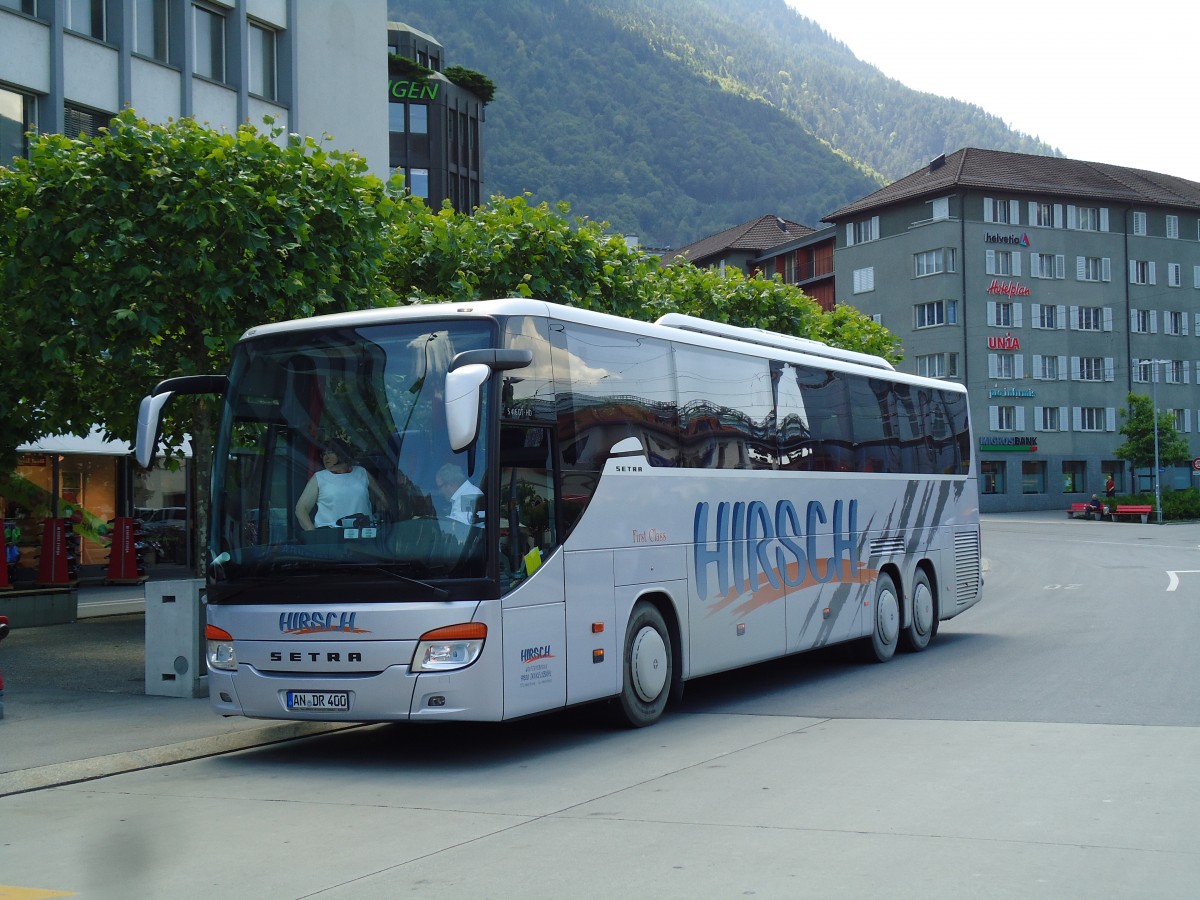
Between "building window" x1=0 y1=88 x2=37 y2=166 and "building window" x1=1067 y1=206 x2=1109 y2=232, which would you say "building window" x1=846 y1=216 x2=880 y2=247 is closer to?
"building window" x1=1067 y1=206 x2=1109 y2=232

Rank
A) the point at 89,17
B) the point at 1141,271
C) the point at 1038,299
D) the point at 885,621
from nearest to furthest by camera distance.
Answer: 1. the point at 885,621
2. the point at 89,17
3. the point at 1038,299
4. the point at 1141,271

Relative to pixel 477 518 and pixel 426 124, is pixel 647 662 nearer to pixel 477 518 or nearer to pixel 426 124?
pixel 477 518

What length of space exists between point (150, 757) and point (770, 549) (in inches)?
238

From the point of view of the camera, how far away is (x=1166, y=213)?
91938 mm

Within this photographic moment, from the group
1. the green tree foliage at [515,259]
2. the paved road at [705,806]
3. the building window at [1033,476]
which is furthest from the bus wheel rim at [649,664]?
the building window at [1033,476]

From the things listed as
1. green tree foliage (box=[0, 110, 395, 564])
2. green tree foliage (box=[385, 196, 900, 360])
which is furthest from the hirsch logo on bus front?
green tree foliage (box=[385, 196, 900, 360])

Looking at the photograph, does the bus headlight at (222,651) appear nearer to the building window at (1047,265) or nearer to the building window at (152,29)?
the building window at (152,29)

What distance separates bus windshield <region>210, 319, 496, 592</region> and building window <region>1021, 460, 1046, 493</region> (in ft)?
264

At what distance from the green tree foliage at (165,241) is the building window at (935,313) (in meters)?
72.4

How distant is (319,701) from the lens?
9.64 meters

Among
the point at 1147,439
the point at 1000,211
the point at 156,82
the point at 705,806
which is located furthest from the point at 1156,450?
the point at 705,806

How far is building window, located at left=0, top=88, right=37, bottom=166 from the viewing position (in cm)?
2797

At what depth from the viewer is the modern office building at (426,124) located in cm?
8000

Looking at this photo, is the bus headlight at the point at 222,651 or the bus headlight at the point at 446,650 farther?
the bus headlight at the point at 222,651
